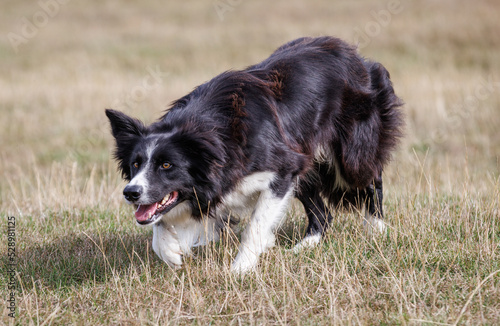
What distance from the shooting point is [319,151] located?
518 cm

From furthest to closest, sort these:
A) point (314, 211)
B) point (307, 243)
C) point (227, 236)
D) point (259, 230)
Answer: point (314, 211) → point (307, 243) → point (227, 236) → point (259, 230)

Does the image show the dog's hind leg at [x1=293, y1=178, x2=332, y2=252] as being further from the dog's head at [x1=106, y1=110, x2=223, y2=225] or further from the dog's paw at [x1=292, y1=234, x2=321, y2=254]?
the dog's head at [x1=106, y1=110, x2=223, y2=225]

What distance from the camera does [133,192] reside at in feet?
13.3

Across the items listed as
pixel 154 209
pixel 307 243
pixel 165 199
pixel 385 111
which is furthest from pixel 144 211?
pixel 385 111

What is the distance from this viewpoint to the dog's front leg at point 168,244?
470 centimetres

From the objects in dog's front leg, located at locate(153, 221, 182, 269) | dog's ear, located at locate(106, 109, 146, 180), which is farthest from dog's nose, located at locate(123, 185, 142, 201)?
dog's front leg, located at locate(153, 221, 182, 269)

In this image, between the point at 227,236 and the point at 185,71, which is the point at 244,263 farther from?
the point at 185,71

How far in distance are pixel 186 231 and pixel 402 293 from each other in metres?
1.77

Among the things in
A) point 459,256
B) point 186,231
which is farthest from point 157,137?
point 459,256

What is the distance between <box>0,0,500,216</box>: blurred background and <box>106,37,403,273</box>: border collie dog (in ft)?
1.87

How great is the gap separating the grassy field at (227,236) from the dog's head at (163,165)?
1.74 feet

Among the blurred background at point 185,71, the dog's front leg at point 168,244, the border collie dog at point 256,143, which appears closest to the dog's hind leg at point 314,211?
the border collie dog at point 256,143

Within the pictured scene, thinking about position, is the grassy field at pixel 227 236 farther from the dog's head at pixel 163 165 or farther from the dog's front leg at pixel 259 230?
the dog's head at pixel 163 165

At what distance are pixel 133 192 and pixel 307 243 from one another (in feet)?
5.79
